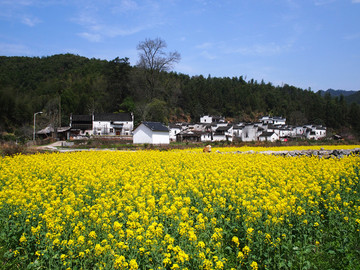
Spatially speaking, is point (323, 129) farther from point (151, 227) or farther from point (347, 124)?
point (151, 227)

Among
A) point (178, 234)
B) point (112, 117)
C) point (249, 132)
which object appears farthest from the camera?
point (249, 132)

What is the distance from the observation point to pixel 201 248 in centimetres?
450

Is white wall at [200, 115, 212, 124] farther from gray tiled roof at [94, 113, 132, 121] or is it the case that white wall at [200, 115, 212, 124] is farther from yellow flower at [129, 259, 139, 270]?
yellow flower at [129, 259, 139, 270]

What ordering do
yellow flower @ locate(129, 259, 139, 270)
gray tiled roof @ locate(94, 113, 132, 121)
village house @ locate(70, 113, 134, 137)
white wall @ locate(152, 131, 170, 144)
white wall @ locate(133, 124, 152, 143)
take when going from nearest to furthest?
yellow flower @ locate(129, 259, 139, 270) → white wall @ locate(152, 131, 170, 144) → white wall @ locate(133, 124, 152, 143) → village house @ locate(70, 113, 134, 137) → gray tiled roof @ locate(94, 113, 132, 121)

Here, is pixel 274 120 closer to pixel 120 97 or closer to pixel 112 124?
pixel 120 97

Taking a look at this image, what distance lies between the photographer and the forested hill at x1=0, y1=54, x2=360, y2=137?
61.8m

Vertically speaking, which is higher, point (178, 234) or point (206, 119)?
point (206, 119)

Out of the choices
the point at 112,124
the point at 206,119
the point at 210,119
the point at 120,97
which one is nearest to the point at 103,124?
the point at 112,124

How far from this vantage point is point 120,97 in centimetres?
7300

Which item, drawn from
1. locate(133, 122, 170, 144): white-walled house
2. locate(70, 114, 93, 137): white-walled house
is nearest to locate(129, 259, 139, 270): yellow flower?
locate(133, 122, 170, 144): white-walled house

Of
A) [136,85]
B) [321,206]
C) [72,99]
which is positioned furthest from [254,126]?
[321,206]

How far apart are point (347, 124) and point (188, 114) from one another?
57557 mm

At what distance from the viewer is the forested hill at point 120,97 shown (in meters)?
61.8

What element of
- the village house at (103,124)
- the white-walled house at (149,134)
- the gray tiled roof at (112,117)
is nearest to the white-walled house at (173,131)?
the village house at (103,124)
